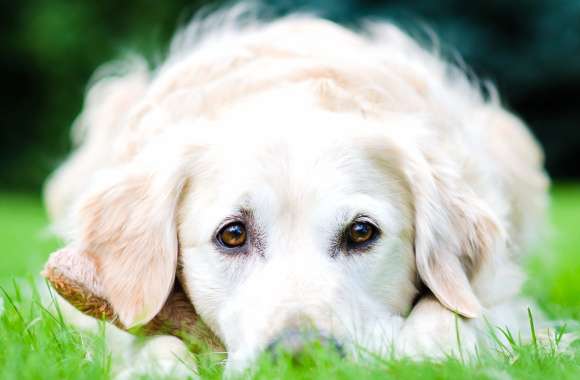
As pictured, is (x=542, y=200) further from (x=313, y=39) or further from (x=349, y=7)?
(x=349, y=7)

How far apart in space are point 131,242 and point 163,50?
535 inches

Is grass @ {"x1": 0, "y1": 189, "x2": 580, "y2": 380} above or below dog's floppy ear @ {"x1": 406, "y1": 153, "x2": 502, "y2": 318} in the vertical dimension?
below

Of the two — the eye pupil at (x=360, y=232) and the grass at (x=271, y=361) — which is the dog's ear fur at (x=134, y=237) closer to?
the grass at (x=271, y=361)

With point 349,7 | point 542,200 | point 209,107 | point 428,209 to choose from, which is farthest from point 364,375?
point 349,7

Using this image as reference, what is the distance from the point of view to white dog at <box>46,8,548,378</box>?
2.74m

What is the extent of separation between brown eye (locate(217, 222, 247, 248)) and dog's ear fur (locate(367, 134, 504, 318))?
602 mm

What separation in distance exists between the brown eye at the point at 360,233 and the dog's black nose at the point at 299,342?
1.85 ft

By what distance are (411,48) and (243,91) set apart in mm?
1665

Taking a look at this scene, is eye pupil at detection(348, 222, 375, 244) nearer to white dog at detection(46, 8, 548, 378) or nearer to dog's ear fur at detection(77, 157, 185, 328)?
white dog at detection(46, 8, 548, 378)

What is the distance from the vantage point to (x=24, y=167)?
1889 centimetres

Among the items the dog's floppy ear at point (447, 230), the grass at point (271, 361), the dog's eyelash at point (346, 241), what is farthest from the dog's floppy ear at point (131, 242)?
the dog's floppy ear at point (447, 230)

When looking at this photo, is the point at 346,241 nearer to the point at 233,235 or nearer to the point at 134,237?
the point at 233,235

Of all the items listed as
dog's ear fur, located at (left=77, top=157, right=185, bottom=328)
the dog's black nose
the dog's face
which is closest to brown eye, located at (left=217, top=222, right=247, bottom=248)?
the dog's face

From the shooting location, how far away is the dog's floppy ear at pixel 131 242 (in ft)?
9.83
